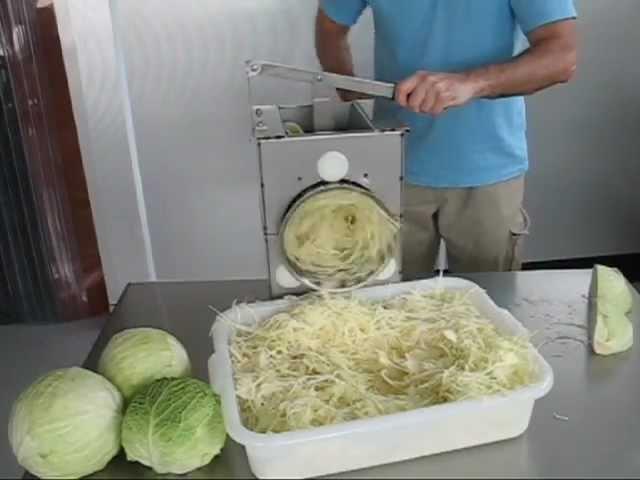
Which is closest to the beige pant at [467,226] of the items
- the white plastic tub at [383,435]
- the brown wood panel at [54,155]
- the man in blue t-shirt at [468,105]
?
the man in blue t-shirt at [468,105]

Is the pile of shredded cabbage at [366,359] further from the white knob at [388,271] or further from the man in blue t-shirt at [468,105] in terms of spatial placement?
the man in blue t-shirt at [468,105]

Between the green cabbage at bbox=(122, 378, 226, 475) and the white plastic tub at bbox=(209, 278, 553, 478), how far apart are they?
27 mm

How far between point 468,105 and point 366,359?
2.41 ft

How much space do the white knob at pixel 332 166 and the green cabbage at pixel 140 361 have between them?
0.32 meters

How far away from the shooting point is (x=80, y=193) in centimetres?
246

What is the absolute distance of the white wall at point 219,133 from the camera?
2.35 meters

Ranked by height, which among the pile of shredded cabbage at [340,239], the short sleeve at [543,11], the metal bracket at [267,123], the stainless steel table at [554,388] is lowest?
the stainless steel table at [554,388]

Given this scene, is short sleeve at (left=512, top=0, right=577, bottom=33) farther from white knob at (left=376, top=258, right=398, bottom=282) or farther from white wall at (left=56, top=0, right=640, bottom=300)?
white wall at (left=56, top=0, right=640, bottom=300)

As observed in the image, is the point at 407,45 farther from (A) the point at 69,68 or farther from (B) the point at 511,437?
(A) the point at 69,68

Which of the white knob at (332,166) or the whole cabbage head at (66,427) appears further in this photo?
the white knob at (332,166)

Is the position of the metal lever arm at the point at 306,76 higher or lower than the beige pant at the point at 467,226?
higher

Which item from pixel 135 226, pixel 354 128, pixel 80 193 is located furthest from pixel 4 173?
pixel 354 128

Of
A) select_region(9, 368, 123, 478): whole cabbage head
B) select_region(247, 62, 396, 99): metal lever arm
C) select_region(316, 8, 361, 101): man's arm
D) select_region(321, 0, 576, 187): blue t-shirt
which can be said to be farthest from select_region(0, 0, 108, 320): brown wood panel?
select_region(9, 368, 123, 478): whole cabbage head

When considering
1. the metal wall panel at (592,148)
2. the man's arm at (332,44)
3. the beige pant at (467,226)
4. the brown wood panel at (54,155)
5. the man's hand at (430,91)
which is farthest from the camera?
the metal wall panel at (592,148)
